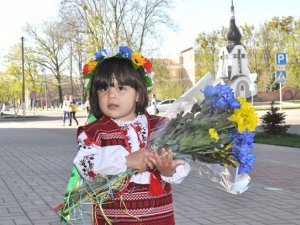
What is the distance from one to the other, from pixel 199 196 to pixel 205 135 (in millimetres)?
4929

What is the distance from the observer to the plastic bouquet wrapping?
2.35 metres

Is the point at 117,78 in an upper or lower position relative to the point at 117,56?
lower

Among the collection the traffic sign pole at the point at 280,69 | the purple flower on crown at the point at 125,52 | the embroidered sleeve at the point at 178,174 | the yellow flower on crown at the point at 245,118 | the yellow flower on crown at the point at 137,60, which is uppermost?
the traffic sign pole at the point at 280,69

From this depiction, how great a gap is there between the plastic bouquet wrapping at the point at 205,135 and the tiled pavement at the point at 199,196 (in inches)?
9.8

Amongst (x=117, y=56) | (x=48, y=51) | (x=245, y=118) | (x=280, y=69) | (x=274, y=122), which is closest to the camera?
(x=245, y=118)

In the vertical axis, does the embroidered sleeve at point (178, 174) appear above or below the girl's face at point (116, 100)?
below

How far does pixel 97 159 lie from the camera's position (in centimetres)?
249

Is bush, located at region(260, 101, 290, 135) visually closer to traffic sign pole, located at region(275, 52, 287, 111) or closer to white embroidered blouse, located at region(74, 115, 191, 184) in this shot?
traffic sign pole, located at region(275, 52, 287, 111)

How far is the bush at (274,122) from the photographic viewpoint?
1694cm

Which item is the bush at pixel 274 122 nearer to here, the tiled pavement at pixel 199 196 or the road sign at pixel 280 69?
the road sign at pixel 280 69

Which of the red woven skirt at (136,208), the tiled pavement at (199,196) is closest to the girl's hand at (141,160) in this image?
the red woven skirt at (136,208)

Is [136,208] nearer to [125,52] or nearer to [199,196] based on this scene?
[125,52]

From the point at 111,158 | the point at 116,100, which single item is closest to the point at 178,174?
the point at 111,158

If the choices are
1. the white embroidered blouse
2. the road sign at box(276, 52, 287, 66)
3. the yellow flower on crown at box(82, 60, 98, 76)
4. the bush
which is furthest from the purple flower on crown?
the road sign at box(276, 52, 287, 66)
